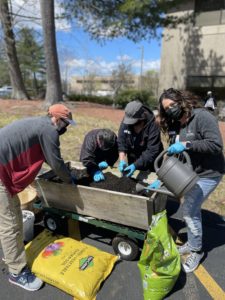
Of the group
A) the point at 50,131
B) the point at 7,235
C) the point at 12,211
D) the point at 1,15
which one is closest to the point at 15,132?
the point at 50,131

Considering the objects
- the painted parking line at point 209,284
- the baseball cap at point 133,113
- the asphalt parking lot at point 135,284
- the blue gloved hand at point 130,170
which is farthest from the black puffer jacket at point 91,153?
the painted parking line at point 209,284

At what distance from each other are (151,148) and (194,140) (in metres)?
0.96

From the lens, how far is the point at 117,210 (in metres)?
3.11

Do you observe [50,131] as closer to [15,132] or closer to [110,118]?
[15,132]

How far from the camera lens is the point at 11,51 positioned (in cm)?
1358

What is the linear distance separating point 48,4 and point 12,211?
9654 millimetres

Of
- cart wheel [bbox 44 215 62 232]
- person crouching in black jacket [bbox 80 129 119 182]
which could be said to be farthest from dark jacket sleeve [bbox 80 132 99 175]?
cart wheel [bbox 44 215 62 232]

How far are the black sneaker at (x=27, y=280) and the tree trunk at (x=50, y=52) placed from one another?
9.16 metres

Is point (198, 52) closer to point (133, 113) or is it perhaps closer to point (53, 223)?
point (133, 113)

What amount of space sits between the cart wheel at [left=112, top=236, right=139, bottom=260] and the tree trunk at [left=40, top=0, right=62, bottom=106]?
9.00m

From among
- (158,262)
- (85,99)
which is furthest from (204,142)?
(85,99)

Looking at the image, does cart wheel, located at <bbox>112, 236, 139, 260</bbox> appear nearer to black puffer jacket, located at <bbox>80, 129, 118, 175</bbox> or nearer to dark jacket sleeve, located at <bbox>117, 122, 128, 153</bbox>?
black puffer jacket, located at <bbox>80, 129, 118, 175</bbox>

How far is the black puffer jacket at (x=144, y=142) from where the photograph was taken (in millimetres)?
3686

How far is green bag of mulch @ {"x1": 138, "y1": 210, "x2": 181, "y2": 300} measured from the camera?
→ 104 inches
